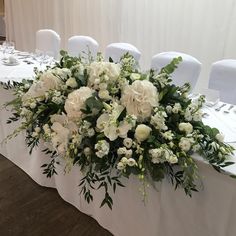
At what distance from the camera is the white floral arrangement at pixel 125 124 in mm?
1051

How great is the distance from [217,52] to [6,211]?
267cm

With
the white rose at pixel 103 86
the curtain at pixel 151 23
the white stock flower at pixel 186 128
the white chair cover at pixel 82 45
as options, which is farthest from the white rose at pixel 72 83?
the curtain at pixel 151 23

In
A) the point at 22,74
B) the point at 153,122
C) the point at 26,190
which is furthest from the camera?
the point at 22,74

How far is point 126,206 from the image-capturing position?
146 cm

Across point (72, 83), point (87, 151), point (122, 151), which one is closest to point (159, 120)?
point (122, 151)

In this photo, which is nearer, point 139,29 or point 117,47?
point 117,47

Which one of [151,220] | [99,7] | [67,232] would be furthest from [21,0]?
[151,220]

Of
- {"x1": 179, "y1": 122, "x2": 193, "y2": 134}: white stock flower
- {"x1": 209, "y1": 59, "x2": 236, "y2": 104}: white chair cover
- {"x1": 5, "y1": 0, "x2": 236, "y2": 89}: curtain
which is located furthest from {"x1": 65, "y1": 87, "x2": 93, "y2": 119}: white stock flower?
{"x1": 5, "y1": 0, "x2": 236, "y2": 89}: curtain

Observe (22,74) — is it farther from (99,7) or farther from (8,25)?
(8,25)

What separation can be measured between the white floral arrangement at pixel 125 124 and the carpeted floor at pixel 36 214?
0.74 m

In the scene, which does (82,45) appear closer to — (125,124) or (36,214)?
(36,214)

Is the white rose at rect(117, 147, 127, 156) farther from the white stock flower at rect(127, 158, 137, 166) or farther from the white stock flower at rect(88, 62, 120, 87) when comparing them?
the white stock flower at rect(88, 62, 120, 87)

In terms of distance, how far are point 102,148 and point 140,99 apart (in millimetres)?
229

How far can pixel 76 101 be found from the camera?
3.70 feet
